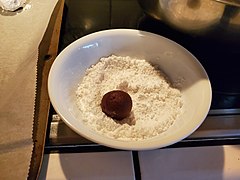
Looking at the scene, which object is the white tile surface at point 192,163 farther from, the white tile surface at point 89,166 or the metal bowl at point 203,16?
the metal bowl at point 203,16

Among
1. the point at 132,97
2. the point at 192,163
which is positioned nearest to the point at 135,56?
the point at 132,97

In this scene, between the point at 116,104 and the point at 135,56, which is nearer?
the point at 116,104

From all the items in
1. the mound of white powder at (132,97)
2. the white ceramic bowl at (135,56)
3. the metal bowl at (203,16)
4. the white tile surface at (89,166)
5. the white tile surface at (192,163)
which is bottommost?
the white tile surface at (89,166)

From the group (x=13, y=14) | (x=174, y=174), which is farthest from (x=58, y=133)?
(x=13, y=14)

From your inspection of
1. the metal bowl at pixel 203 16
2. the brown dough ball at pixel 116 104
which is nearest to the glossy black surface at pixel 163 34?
the metal bowl at pixel 203 16

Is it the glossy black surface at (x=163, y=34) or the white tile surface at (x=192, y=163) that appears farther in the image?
the glossy black surface at (x=163, y=34)

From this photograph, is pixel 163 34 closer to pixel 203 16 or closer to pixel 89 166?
pixel 203 16

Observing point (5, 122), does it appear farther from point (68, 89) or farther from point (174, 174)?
point (174, 174)
